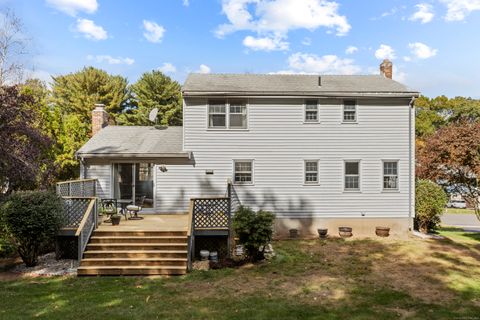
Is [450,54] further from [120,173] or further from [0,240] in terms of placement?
[0,240]

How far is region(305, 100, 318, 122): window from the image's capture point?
1427cm

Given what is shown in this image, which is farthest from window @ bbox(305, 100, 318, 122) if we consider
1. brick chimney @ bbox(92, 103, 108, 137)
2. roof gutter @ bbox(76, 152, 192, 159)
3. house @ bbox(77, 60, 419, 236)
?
brick chimney @ bbox(92, 103, 108, 137)

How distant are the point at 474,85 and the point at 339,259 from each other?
47563 mm

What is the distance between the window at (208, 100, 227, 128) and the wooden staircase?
5.80 metres

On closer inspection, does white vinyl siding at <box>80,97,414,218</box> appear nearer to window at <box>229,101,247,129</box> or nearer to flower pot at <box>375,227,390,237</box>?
window at <box>229,101,247,129</box>

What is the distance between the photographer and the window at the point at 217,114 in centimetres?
1403

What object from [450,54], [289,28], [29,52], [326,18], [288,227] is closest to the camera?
[288,227]

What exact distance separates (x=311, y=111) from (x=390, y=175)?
489cm

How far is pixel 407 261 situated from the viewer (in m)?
10.3

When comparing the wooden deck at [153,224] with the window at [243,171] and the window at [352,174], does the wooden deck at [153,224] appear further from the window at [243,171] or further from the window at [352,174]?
the window at [352,174]

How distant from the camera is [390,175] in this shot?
1442cm

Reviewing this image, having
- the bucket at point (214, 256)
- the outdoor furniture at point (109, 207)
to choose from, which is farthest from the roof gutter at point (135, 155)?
the bucket at point (214, 256)

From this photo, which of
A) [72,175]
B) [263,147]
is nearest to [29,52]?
[72,175]

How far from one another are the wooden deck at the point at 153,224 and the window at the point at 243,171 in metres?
3.02
